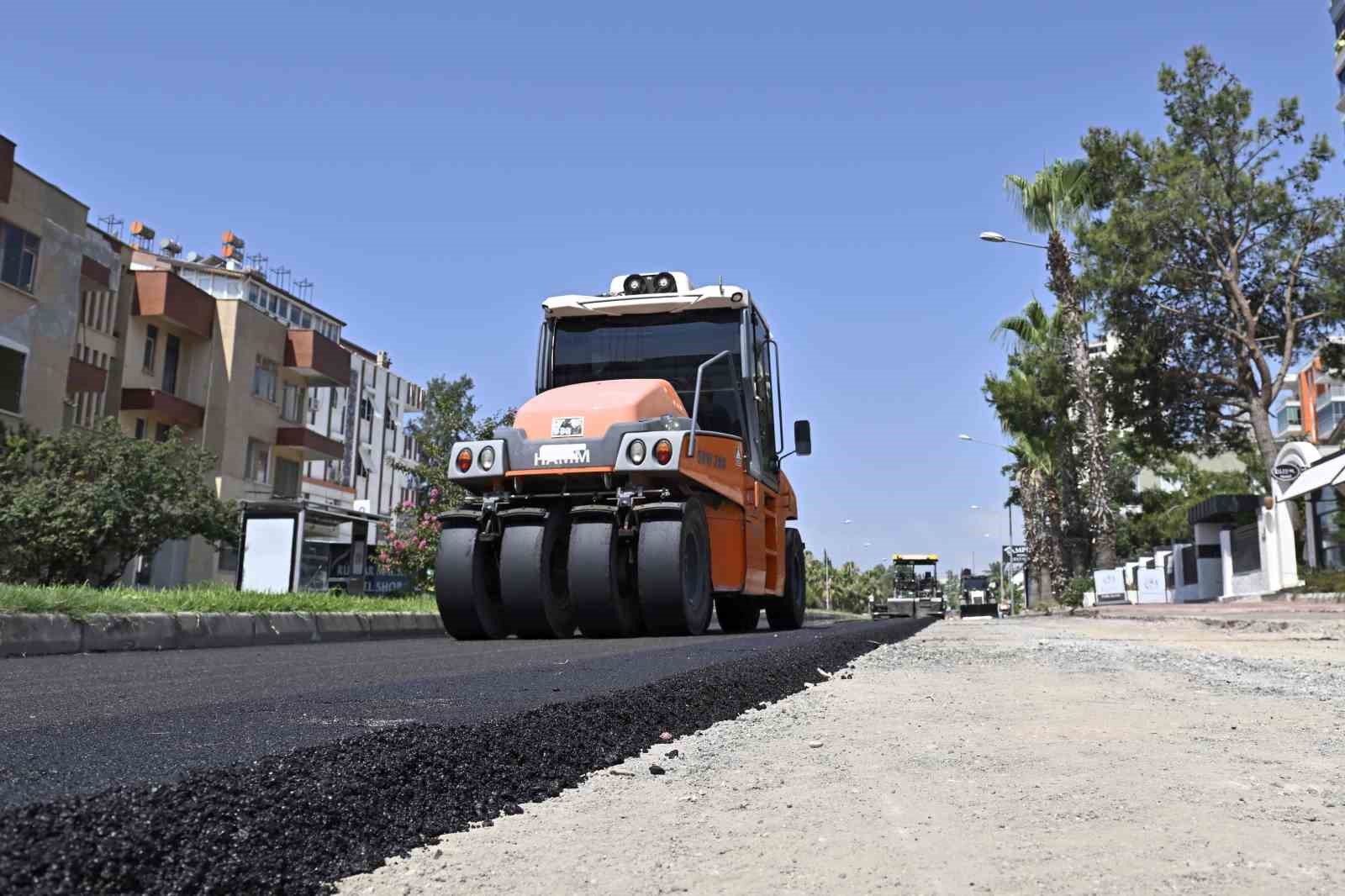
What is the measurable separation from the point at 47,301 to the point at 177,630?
19374 mm

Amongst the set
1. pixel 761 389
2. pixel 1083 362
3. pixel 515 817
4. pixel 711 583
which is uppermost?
pixel 1083 362

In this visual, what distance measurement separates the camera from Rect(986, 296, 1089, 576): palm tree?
3578 cm

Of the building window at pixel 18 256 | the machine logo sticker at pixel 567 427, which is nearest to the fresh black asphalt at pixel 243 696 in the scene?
the machine logo sticker at pixel 567 427

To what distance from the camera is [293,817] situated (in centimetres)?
209

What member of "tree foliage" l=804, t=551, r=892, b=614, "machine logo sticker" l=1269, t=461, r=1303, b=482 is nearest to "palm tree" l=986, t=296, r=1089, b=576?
"machine logo sticker" l=1269, t=461, r=1303, b=482

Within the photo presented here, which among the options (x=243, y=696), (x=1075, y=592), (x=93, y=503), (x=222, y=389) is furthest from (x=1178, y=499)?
(x=243, y=696)

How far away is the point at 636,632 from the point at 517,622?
1126 millimetres

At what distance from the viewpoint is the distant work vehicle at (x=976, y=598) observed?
189 ft

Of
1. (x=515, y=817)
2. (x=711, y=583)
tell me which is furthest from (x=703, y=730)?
(x=711, y=583)

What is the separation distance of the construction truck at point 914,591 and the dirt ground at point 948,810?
45.8m

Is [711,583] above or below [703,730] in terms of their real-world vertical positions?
above

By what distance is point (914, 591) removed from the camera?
1999 inches

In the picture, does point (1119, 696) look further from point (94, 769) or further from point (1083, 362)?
point (1083, 362)

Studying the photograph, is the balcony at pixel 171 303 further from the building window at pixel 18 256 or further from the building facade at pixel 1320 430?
the building facade at pixel 1320 430
